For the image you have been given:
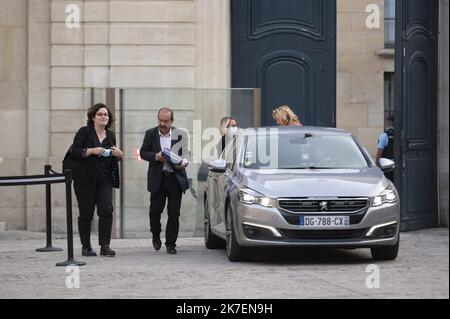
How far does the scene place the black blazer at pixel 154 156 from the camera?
15.4 m

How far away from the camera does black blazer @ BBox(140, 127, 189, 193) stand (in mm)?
15398

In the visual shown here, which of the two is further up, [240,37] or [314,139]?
[240,37]

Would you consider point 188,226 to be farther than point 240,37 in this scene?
No

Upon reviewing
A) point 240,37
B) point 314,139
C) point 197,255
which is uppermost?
point 240,37

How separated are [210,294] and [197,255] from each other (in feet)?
14.1

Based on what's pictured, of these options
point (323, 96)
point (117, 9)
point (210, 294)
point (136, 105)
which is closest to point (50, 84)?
point (117, 9)

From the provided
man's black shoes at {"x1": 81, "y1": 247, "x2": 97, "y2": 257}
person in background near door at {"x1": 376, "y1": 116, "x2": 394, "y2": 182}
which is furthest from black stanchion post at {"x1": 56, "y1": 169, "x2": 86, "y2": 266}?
person in background near door at {"x1": 376, "y1": 116, "x2": 394, "y2": 182}

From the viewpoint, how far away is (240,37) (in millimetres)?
21719

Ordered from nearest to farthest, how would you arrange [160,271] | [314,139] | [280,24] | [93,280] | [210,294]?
[210,294], [93,280], [160,271], [314,139], [280,24]

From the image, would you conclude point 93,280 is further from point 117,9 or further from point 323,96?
point 323,96

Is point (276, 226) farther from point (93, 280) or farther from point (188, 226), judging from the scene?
point (188, 226)

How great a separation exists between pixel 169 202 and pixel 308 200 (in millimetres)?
2651

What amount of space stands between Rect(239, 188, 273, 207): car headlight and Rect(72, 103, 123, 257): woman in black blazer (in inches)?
76.2
